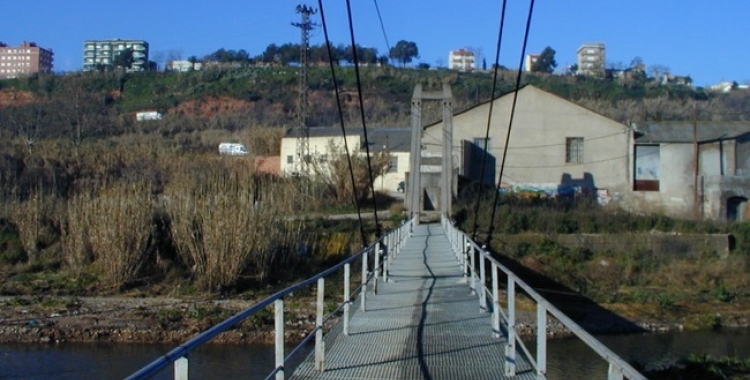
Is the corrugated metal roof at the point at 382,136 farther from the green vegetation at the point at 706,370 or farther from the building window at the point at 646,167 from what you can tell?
the green vegetation at the point at 706,370

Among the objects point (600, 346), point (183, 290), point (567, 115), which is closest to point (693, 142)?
point (567, 115)

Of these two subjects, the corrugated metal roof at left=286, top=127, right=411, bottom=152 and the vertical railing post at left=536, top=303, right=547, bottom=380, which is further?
the corrugated metal roof at left=286, top=127, right=411, bottom=152

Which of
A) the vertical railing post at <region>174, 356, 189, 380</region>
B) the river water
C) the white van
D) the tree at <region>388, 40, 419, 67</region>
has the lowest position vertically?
the river water

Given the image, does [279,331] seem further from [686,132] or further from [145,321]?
[686,132]

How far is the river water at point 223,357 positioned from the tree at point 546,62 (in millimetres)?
109127

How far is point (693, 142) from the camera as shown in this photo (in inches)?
1769

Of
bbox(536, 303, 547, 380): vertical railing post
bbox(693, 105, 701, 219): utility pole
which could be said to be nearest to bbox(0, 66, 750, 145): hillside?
bbox(693, 105, 701, 219): utility pole

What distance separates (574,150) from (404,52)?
73861mm

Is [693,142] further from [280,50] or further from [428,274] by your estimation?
[280,50]

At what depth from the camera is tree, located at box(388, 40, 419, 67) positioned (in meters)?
118

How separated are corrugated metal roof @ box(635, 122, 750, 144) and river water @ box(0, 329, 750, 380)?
23574 mm

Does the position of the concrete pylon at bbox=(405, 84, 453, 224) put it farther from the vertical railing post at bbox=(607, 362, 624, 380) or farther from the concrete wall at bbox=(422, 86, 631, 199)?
the vertical railing post at bbox=(607, 362, 624, 380)

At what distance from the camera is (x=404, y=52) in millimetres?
119375

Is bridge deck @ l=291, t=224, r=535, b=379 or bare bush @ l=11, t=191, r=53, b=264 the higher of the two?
bare bush @ l=11, t=191, r=53, b=264
